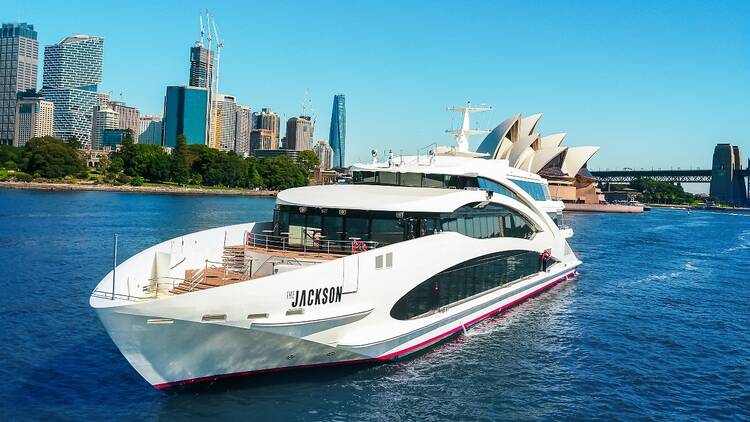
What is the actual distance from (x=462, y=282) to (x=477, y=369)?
11.0 ft

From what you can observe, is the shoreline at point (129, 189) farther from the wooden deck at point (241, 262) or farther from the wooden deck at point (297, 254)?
the wooden deck at point (297, 254)

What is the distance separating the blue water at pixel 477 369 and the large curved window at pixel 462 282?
157 cm

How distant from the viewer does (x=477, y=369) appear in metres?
19.1

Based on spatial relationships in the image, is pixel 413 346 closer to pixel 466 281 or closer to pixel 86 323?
pixel 466 281

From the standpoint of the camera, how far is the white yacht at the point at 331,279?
14.4 m

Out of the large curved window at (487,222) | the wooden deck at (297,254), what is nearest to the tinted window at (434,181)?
the large curved window at (487,222)

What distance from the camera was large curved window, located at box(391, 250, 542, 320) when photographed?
18.5m

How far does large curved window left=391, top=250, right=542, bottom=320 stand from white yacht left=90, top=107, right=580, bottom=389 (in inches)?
2.0

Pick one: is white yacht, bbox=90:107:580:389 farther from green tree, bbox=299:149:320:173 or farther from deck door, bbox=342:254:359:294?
green tree, bbox=299:149:320:173

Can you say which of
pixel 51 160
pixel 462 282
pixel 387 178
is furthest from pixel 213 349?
pixel 51 160

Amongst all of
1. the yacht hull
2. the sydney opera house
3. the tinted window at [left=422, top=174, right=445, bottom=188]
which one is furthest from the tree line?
the yacht hull

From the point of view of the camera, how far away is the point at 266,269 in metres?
18.7

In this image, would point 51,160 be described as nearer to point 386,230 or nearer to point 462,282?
point 462,282

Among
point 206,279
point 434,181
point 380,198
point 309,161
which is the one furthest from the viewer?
point 309,161
